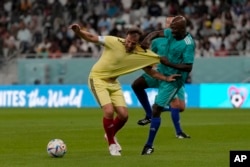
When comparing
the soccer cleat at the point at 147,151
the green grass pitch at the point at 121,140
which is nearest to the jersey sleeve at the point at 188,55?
the green grass pitch at the point at 121,140

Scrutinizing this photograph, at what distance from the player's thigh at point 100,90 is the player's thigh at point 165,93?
999 millimetres

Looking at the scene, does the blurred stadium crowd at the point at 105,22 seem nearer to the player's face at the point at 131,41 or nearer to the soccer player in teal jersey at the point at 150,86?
the soccer player in teal jersey at the point at 150,86

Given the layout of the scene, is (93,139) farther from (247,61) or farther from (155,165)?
(247,61)

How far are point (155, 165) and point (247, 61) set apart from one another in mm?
24237

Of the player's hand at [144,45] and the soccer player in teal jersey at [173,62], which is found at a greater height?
the player's hand at [144,45]

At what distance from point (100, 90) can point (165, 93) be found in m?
1.35

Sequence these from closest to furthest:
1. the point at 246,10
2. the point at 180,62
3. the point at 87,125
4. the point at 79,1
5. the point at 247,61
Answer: the point at 180,62 → the point at 87,125 → the point at 247,61 → the point at 246,10 → the point at 79,1

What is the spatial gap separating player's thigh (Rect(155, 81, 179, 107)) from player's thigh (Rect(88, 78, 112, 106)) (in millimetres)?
999

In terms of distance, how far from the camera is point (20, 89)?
3869 cm

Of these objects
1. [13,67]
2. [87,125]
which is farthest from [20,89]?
[87,125]

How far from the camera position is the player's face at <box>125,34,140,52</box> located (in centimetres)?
1589

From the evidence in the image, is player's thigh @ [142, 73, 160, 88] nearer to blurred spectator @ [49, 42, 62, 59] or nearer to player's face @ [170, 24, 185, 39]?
player's face @ [170, 24, 185, 39]

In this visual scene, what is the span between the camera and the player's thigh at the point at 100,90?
15.9 metres

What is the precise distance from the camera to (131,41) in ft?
52.3
